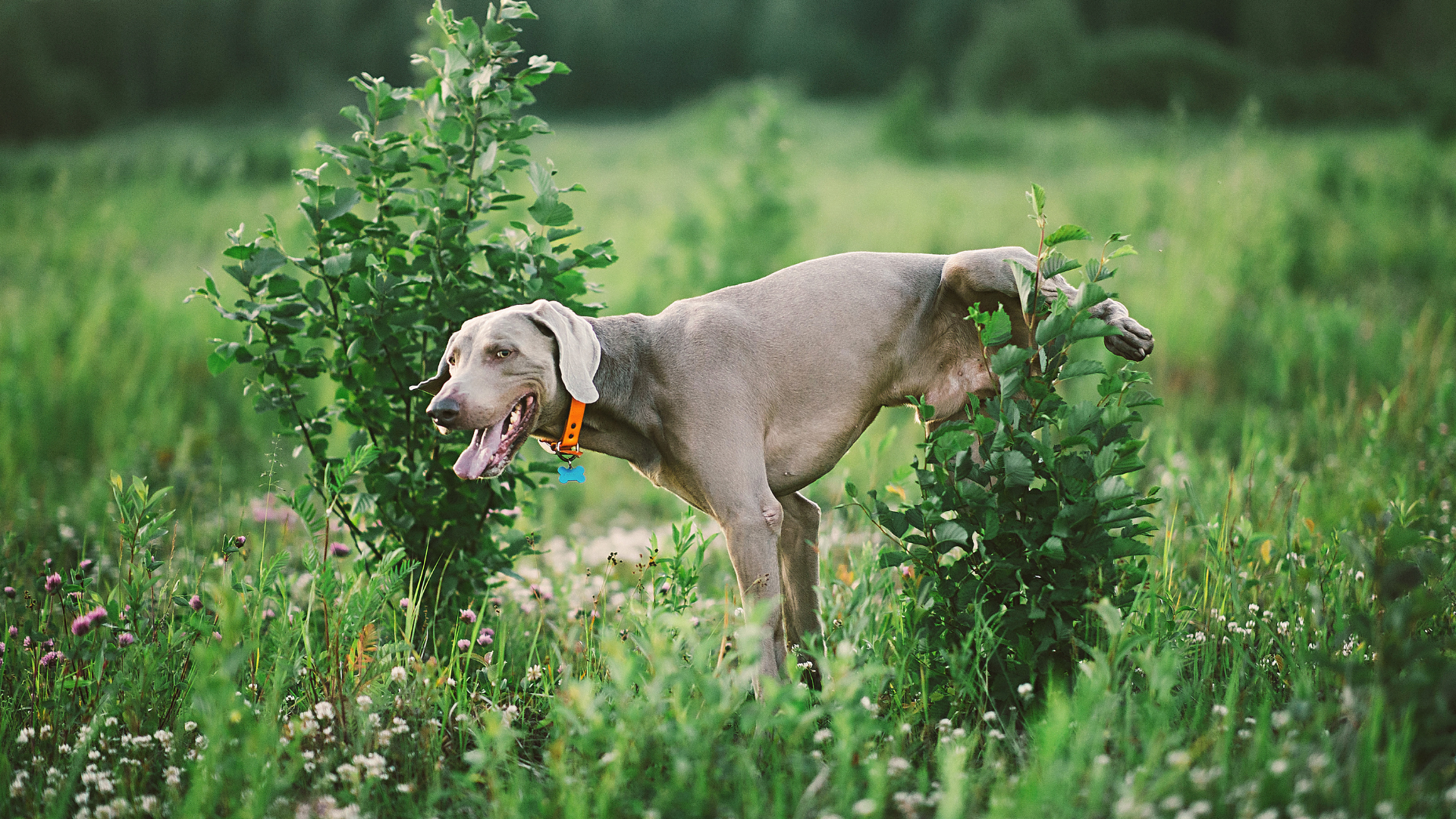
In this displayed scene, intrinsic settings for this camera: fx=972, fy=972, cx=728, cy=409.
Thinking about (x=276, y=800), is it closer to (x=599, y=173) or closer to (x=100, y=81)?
(x=599, y=173)

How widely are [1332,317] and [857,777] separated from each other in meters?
7.53

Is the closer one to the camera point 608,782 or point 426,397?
point 608,782

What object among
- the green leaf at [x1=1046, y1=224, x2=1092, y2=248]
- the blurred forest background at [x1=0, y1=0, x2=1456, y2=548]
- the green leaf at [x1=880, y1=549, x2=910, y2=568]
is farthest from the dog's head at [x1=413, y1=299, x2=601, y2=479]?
the green leaf at [x1=1046, y1=224, x2=1092, y2=248]

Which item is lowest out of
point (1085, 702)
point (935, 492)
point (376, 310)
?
point (1085, 702)

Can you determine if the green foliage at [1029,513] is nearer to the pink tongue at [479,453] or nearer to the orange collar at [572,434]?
the orange collar at [572,434]

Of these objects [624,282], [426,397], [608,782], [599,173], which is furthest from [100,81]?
[608,782]

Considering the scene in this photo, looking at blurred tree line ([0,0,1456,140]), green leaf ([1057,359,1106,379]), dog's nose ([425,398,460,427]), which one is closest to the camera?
dog's nose ([425,398,460,427])

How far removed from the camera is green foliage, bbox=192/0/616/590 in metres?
3.64

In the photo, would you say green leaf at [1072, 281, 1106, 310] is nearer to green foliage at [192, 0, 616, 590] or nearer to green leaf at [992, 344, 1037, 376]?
green leaf at [992, 344, 1037, 376]

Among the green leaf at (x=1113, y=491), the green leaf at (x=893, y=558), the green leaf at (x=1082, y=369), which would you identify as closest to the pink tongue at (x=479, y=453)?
the green leaf at (x=893, y=558)

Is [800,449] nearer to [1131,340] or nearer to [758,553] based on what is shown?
[758,553]

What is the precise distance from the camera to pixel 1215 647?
140 inches

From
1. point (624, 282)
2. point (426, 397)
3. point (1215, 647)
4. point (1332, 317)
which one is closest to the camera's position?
point (1215, 647)

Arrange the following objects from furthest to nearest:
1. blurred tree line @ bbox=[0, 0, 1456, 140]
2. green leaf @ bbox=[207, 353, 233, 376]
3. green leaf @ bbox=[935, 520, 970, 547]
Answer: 1. blurred tree line @ bbox=[0, 0, 1456, 140]
2. green leaf @ bbox=[207, 353, 233, 376]
3. green leaf @ bbox=[935, 520, 970, 547]
